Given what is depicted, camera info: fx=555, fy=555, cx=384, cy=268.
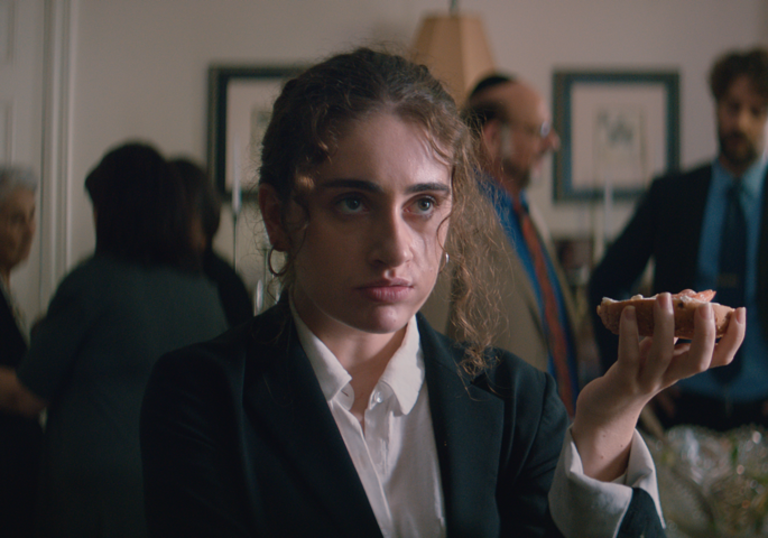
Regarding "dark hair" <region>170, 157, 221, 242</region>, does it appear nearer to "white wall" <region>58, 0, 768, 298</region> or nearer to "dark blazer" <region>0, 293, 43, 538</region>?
"white wall" <region>58, 0, 768, 298</region>

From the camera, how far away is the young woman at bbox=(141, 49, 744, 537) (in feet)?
1.21

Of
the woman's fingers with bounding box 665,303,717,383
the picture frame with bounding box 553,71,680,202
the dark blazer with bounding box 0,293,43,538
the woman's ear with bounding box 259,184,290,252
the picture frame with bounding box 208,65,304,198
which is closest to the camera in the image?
the woman's fingers with bounding box 665,303,717,383

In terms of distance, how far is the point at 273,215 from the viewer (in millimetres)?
442

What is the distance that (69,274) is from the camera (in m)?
0.53

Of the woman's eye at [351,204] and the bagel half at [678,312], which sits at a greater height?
the woman's eye at [351,204]

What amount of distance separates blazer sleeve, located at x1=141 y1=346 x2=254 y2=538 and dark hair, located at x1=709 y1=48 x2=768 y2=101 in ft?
3.07

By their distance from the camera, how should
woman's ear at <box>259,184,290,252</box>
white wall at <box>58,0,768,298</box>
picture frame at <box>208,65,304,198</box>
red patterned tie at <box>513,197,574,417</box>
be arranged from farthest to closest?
1. picture frame at <box>208,65,304,198</box>
2. white wall at <box>58,0,768,298</box>
3. red patterned tie at <box>513,197,574,417</box>
4. woman's ear at <box>259,184,290,252</box>

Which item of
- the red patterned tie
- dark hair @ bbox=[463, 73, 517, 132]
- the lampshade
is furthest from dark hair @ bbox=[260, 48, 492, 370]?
the lampshade

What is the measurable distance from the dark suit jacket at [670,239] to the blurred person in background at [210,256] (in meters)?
0.43

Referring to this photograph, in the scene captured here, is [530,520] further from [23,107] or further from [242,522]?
[23,107]

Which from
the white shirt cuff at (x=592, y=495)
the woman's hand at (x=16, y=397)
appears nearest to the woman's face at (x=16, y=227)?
the woman's hand at (x=16, y=397)

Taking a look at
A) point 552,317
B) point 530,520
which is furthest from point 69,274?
point 552,317

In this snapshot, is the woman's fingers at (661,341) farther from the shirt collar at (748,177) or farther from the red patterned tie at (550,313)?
the shirt collar at (748,177)

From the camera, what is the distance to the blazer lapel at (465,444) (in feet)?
1.35
